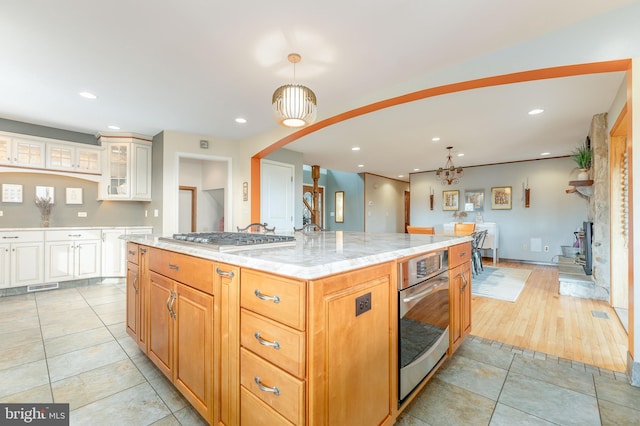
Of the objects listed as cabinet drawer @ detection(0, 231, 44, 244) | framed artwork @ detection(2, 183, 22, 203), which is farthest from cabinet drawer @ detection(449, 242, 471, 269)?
framed artwork @ detection(2, 183, 22, 203)

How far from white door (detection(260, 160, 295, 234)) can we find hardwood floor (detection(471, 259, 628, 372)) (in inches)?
140

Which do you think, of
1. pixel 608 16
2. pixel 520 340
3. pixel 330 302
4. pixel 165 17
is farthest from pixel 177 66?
pixel 520 340

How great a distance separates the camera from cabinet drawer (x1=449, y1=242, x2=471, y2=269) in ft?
6.16

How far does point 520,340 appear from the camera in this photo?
2430 millimetres

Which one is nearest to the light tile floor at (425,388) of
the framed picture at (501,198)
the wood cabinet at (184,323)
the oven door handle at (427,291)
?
the wood cabinet at (184,323)

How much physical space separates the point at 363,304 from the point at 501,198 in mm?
7374

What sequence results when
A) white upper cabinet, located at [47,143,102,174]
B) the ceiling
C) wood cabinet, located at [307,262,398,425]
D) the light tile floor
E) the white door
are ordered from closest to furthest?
wood cabinet, located at [307,262,398,425], the light tile floor, the ceiling, white upper cabinet, located at [47,143,102,174], the white door

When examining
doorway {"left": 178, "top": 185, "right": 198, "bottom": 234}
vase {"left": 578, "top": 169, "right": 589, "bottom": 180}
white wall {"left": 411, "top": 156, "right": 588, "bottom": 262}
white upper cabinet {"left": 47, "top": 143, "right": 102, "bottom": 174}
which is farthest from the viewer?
doorway {"left": 178, "top": 185, "right": 198, "bottom": 234}

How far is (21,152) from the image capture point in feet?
13.0

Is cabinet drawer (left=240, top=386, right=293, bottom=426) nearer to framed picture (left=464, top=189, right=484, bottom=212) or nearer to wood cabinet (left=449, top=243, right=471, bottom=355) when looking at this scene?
wood cabinet (left=449, top=243, right=471, bottom=355)

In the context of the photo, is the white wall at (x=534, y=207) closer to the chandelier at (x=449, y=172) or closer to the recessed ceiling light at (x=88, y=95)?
the chandelier at (x=449, y=172)

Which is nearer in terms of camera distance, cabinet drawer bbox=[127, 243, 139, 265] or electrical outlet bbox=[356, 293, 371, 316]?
electrical outlet bbox=[356, 293, 371, 316]

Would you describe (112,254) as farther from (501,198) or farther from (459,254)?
(501,198)

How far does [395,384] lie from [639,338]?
174 centimetres
